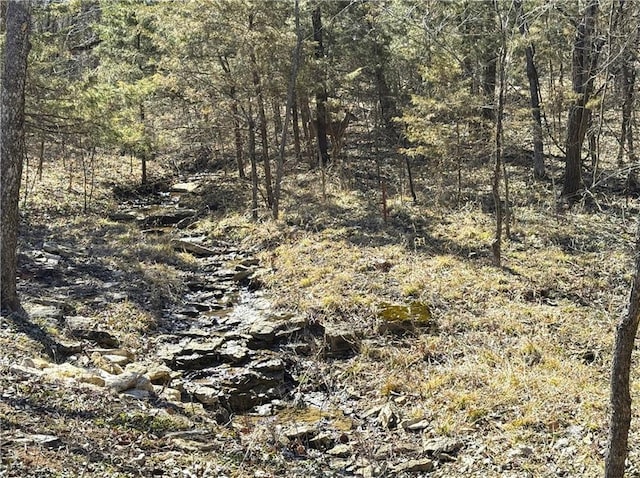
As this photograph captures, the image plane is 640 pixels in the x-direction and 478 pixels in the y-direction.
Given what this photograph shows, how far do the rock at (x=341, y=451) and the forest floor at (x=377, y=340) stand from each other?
1cm

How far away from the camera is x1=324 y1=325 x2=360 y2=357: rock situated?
9367 mm

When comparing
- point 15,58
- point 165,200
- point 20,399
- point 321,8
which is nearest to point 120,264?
point 15,58

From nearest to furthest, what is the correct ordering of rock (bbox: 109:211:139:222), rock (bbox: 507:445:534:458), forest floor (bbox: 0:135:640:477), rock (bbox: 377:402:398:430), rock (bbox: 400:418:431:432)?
forest floor (bbox: 0:135:640:477) → rock (bbox: 507:445:534:458) → rock (bbox: 400:418:431:432) → rock (bbox: 377:402:398:430) → rock (bbox: 109:211:139:222)

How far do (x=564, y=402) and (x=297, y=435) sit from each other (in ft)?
10.5

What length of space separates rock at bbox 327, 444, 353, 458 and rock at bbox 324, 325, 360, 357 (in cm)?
276

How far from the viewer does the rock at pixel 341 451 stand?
6.49 meters

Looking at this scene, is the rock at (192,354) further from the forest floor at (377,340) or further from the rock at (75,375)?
the rock at (75,375)

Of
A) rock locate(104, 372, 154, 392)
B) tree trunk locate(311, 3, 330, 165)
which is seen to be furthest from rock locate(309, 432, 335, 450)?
tree trunk locate(311, 3, 330, 165)

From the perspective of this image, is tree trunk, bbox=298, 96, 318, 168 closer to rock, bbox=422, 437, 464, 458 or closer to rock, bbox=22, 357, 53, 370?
rock, bbox=22, 357, 53, 370

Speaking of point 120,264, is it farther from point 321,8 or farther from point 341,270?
point 321,8

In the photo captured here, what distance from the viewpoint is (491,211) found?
16.7m

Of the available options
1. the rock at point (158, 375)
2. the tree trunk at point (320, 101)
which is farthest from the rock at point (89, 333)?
the tree trunk at point (320, 101)

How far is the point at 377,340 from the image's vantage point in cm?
941

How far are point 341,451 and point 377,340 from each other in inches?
121
